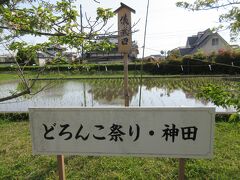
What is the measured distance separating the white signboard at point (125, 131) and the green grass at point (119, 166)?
113 cm

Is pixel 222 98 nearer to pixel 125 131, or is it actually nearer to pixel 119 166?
pixel 125 131

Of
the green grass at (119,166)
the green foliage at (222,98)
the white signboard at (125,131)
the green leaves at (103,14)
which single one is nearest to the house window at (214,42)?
the green grass at (119,166)

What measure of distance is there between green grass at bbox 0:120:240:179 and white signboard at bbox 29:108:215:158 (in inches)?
44.5

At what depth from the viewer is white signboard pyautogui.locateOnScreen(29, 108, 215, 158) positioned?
1.88 meters

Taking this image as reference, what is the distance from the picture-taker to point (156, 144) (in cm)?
195

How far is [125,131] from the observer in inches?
76.7

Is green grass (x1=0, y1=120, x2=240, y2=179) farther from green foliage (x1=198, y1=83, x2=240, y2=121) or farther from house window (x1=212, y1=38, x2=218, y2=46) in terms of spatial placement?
house window (x1=212, y1=38, x2=218, y2=46)

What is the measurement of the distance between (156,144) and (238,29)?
2.25 metres

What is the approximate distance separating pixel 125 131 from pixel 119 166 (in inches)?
56.8

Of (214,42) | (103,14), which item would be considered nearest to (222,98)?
(103,14)

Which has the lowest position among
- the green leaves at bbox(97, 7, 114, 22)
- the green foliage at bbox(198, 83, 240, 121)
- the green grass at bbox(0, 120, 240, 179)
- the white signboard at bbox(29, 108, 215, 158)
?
the green grass at bbox(0, 120, 240, 179)

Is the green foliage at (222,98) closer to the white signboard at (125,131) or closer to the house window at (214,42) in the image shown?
the white signboard at (125,131)

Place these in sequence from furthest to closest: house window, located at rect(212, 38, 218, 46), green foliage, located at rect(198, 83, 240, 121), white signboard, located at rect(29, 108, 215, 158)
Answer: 1. house window, located at rect(212, 38, 218, 46)
2. green foliage, located at rect(198, 83, 240, 121)
3. white signboard, located at rect(29, 108, 215, 158)

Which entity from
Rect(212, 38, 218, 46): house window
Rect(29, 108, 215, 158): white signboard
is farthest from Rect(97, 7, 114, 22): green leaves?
Rect(212, 38, 218, 46): house window
